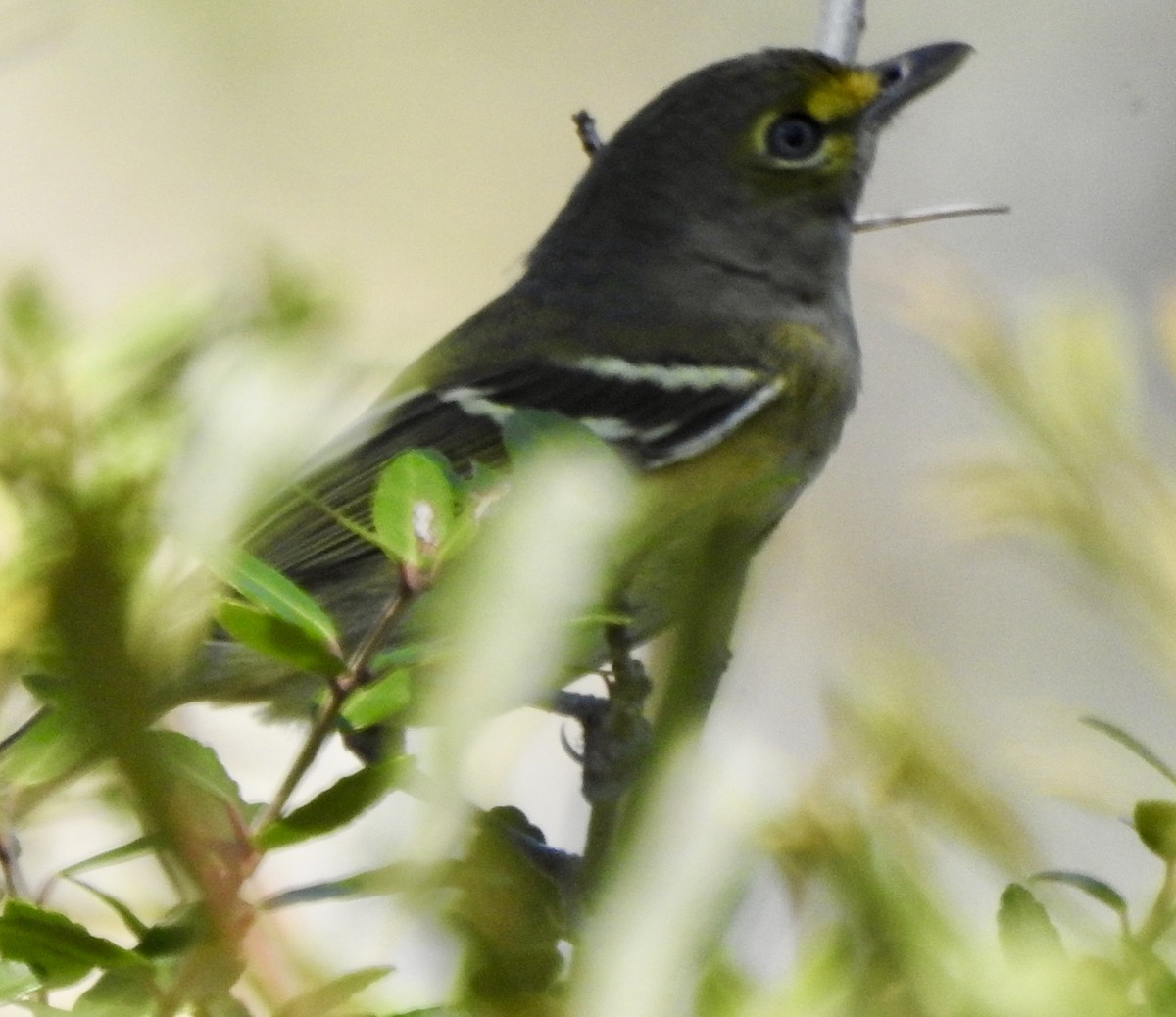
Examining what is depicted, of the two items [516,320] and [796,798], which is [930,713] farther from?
[516,320]

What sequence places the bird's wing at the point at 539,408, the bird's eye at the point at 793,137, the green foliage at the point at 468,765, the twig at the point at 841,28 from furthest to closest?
the bird's eye at the point at 793,137
the twig at the point at 841,28
the bird's wing at the point at 539,408
the green foliage at the point at 468,765

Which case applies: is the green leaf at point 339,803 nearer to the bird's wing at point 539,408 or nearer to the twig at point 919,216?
the twig at point 919,216

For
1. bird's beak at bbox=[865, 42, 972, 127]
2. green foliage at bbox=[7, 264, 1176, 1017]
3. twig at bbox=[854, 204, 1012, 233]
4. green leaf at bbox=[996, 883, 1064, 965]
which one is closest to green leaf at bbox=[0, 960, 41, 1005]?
green foliage at bbox=[7, 264, 1176, 1017]

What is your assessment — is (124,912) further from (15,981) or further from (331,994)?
(331,994)

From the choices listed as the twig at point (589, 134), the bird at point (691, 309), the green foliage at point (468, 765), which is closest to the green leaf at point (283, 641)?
the green foliage at point (468, 765)

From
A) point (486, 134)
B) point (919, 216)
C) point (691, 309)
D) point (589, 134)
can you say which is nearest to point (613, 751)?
point (919, 216)

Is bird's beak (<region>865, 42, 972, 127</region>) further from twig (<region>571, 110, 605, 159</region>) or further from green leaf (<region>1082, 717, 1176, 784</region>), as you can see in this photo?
green leaf (<region>1082, 717, 1176, 784</region>)

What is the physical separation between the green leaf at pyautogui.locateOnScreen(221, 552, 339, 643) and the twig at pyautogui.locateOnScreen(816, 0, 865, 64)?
1.92m

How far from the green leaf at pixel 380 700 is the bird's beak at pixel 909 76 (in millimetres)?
2508

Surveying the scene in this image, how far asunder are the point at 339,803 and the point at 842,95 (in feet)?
8.51

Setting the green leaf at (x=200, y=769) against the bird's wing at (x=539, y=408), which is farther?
the bird's wing at (x=539, y=408)

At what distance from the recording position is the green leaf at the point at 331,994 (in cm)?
55

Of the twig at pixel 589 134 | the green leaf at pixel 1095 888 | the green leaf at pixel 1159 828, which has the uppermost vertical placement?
the green leaf at pixel 1159 828

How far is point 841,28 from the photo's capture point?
255 centimetres
